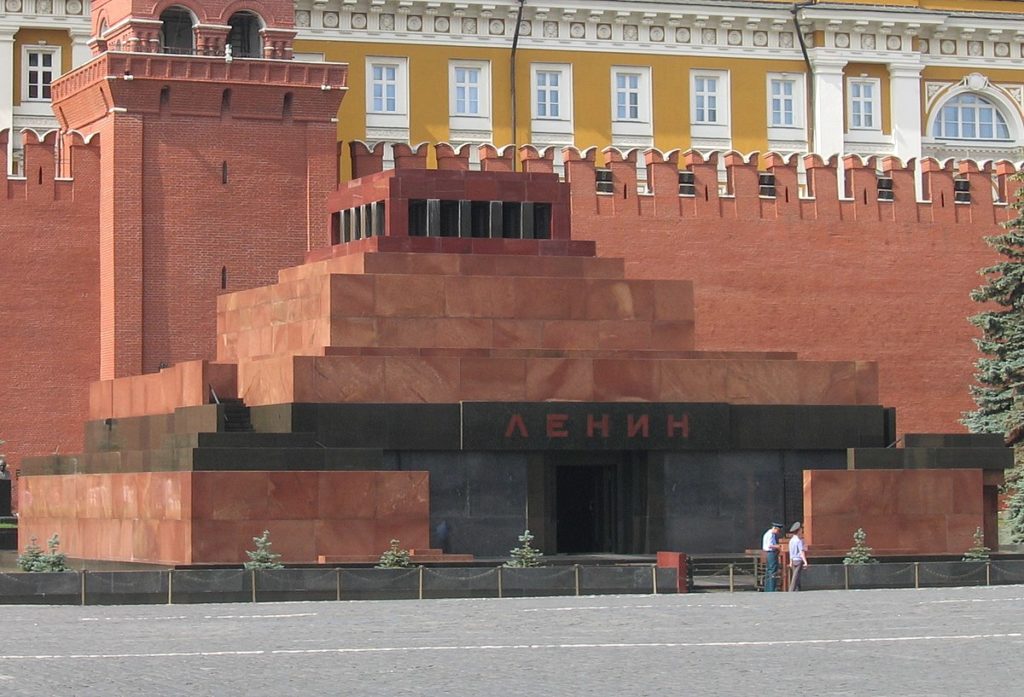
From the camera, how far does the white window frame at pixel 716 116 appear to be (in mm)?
53594

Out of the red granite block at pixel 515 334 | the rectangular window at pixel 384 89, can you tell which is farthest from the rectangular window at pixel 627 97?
the red granite block at pixel 515 334

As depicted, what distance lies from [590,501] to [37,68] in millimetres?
23759

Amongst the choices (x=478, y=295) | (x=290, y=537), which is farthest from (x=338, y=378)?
(x=478, y=295)

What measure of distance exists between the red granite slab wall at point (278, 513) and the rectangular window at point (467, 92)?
2380 cm

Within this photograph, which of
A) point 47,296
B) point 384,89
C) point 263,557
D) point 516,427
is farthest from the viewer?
point 384,89

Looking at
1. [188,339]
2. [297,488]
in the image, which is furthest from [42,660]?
[188,339]

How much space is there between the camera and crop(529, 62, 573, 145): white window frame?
2064 inches

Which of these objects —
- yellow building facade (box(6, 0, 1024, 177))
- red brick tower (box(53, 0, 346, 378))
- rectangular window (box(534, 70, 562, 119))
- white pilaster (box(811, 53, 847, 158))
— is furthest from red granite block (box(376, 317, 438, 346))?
white pilaster (box(811, 53, 847, 158))

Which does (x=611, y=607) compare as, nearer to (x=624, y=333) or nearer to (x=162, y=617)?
(x=162, y=617)

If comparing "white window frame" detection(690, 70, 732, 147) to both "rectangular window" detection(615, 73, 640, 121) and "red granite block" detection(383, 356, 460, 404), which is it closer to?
"rectangular window" detection(615, 73, 640, 121)

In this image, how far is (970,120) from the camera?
184ft

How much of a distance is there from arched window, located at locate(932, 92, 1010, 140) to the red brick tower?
20866 millimetres

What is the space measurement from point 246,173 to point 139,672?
70.4 ft

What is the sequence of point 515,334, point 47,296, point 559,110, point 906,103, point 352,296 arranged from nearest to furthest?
point 352,296, point 515,334, point 47,296, point 559,110, point 906,103
